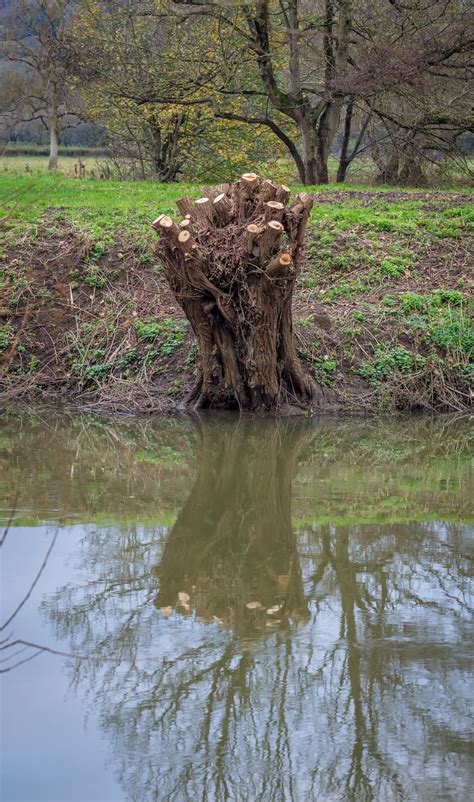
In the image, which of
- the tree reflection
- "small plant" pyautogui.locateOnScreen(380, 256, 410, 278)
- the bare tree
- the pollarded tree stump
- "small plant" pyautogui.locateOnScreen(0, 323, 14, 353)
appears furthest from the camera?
the bare tree

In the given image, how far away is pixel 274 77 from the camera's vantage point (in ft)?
78.4

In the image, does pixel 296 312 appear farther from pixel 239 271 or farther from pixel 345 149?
pixel 345 149

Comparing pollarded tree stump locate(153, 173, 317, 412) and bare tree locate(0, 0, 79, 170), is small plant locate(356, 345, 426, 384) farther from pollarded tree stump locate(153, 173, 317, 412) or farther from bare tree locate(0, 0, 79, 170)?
bare tree locate(0, 0, 79, 170)

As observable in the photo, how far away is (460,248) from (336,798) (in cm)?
1178

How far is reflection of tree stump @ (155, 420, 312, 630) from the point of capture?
635cm

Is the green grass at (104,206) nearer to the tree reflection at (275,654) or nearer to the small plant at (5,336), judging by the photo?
the small plant at (5,336)

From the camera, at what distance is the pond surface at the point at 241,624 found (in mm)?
4559

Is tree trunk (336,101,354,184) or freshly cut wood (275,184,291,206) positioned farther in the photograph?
tree trunk (336,101,354,184)

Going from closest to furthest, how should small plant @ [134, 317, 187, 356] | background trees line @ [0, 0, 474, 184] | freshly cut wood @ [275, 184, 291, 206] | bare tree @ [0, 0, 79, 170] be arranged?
1. freshly cut wood @ [275, 184, 291, 206]
2. small plant @ [134, 317, 187, 356]
3. background trees line @ [0, 0, 474, 184]
4. bare tree @ [0, 0, 79, 170]

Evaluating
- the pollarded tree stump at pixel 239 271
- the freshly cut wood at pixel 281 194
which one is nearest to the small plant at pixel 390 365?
the pollarded tree stump at pixel 239 271

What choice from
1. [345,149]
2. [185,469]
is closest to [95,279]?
[185,469]

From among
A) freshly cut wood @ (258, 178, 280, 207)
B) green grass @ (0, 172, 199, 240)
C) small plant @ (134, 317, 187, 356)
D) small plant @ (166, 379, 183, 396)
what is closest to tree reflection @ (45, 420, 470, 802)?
freshly cut wood @ (258, 178, 280, 207)

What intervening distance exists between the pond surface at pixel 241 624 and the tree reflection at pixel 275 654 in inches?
0.5

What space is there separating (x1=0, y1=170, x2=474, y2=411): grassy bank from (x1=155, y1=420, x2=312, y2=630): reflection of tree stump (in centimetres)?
204
